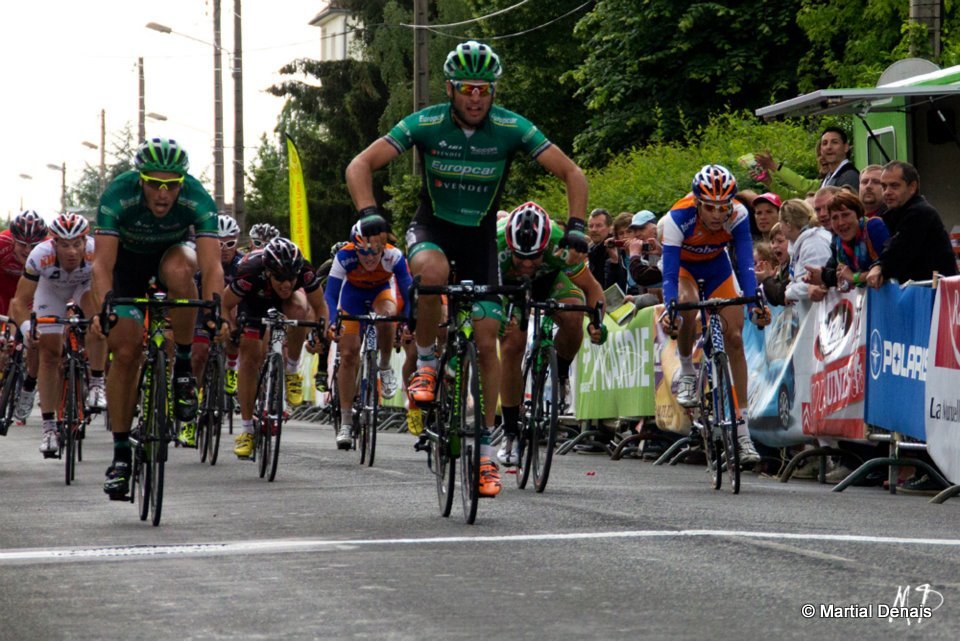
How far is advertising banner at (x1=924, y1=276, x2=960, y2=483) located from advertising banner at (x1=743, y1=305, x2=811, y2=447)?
2357 mm

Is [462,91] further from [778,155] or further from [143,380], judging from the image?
[778,155]

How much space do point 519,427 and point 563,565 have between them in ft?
13.8

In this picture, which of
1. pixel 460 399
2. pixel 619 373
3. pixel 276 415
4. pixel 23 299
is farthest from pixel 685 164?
pixel 460 399

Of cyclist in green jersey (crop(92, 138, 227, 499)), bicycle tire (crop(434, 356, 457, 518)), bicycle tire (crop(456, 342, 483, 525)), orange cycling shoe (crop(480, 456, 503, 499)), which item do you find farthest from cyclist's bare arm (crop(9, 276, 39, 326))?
orange cycling shoe (crop(480, 456, 503, 499))

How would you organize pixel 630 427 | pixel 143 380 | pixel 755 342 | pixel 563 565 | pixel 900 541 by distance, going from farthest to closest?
1. pixel 630 427
2. pixel 755 342
3. pixel 143 380
4. pixel 900 541
5. pixel 563 565

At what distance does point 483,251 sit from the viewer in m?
10.2

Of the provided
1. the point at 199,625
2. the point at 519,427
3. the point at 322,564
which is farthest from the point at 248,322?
the point at 199,625

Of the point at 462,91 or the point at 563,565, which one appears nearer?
the point at 563,565

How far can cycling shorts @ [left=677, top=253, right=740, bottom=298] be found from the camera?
12.4 m

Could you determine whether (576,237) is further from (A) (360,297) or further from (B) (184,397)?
(A) (360,297)

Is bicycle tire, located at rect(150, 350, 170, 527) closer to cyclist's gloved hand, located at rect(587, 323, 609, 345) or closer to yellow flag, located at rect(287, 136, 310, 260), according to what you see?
cyclist's gloved hand, located at rect(587, 323, 609, 345)

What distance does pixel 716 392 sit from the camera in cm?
1162

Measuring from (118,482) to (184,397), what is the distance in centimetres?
→ 59

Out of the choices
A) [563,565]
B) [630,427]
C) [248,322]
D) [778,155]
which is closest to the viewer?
[563,565]
